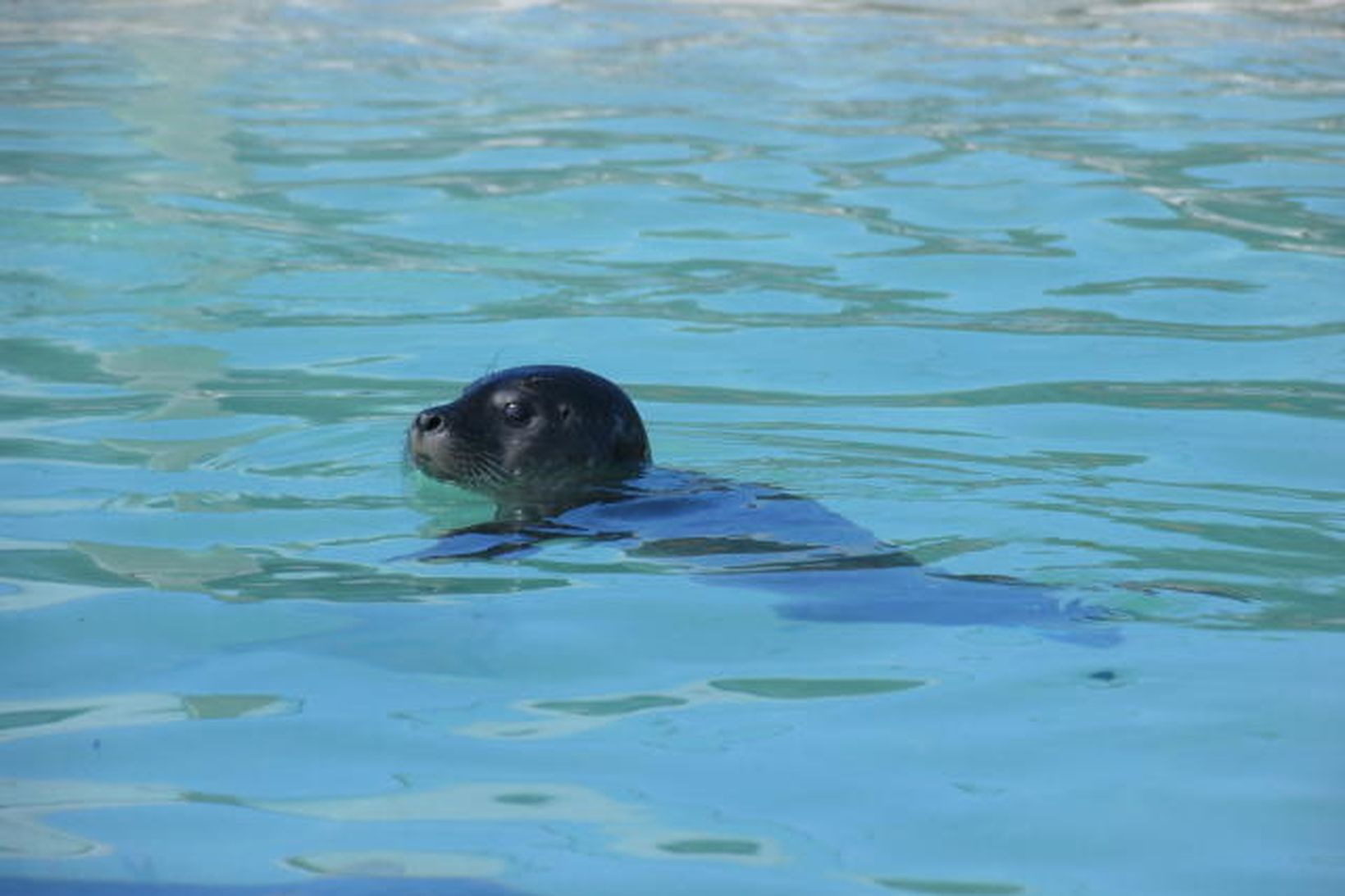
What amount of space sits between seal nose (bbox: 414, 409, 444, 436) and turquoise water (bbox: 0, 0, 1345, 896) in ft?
0.86

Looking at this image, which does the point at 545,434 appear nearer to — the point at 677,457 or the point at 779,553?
the point at 677,457

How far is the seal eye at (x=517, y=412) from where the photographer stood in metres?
6.72

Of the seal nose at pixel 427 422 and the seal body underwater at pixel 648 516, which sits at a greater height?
the seal nose at pixel 427 422

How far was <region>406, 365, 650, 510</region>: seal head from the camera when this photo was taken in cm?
668

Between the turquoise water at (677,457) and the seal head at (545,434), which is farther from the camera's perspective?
the seal head at (545,434)

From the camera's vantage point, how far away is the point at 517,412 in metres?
6.72

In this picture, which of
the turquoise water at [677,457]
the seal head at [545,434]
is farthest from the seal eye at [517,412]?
the turquoise water at [677,457]

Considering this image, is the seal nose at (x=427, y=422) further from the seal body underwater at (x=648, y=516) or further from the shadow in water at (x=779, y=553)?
the shadow in water at (x=779, y=553)

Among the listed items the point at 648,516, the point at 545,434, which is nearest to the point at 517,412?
the point at 545,434

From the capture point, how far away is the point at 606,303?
9.09 meters

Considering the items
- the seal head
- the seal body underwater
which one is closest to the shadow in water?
the seal body underwater

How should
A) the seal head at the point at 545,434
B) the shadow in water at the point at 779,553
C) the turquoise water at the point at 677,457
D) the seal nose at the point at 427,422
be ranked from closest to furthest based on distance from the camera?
Result: the turquoise water at the point at 677,457 < the shadow in water at the point at 779,553 < the seal nose at the point at 427,422 < the seal head at the point at 545,434

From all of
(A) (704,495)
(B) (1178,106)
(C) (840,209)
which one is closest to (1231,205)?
(C) (840,209)

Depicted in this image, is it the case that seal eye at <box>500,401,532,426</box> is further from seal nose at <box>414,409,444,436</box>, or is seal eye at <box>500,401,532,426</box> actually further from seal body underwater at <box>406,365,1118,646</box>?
seal nose at <box>414,409,444,436</box>
